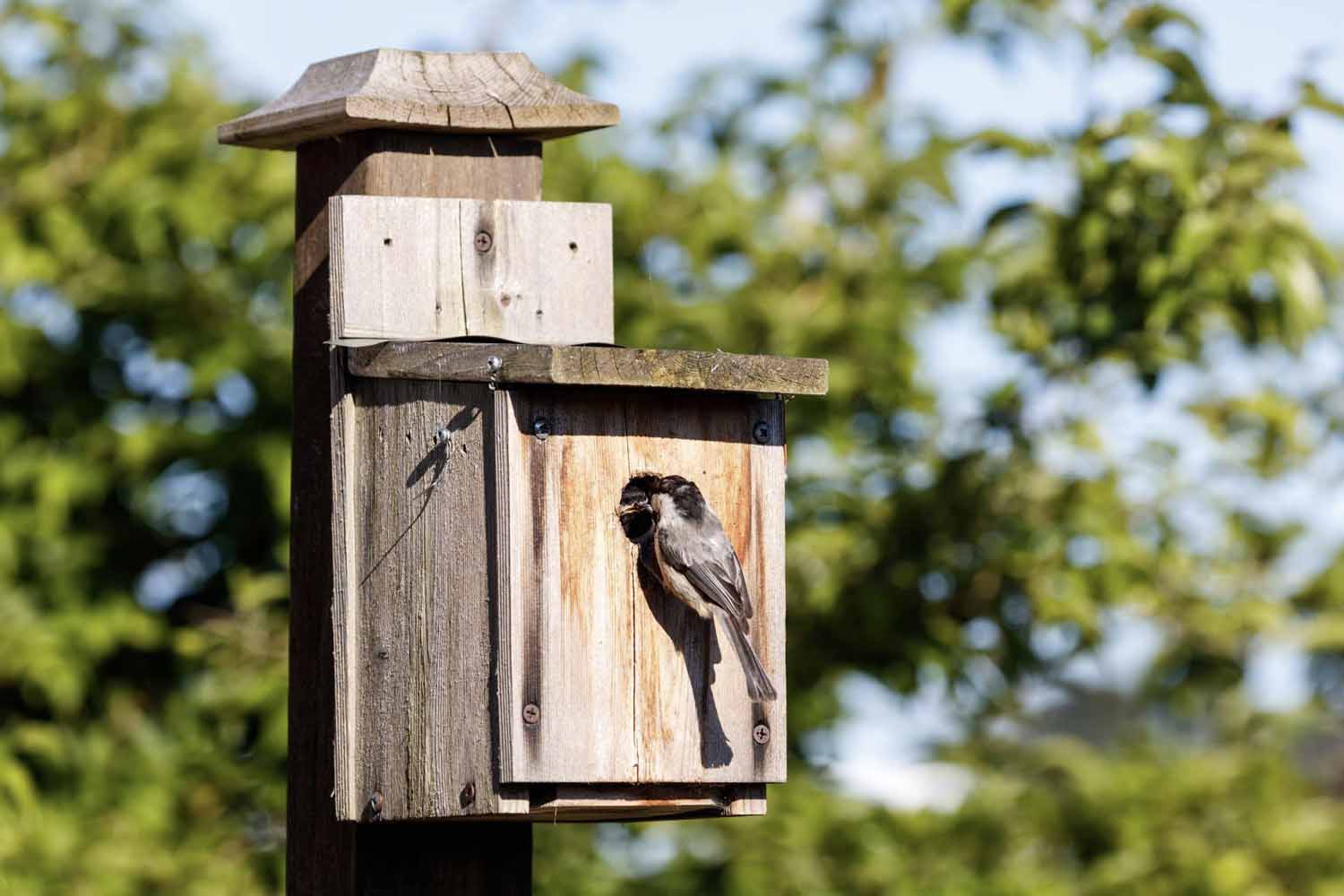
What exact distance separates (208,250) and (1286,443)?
3340 mm

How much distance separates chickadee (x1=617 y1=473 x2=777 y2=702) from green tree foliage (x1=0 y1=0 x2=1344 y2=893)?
234cm

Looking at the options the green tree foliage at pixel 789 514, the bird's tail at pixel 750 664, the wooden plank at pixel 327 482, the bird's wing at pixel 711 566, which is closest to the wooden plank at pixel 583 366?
the wooden plank at pixel 327 482

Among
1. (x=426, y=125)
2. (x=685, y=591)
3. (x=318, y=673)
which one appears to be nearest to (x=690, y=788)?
(x=685, y=591)

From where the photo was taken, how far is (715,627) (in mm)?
2883

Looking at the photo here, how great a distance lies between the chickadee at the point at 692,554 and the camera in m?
2.77

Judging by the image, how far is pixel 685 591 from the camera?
2.80 metres

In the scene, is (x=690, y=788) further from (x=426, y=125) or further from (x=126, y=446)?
(x=126, y=446)

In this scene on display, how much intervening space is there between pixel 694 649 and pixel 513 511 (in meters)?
0.35

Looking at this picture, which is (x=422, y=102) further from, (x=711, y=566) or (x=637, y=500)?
(x=711, y=566)

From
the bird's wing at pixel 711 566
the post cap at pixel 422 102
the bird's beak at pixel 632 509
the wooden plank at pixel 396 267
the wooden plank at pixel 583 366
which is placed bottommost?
the bird's wing at pixel 711 566

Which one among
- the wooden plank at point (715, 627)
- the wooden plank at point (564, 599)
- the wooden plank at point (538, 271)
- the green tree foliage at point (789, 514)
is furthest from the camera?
the green tree foliage at point (789, 514)

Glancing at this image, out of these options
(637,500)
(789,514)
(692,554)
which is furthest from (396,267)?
(789,514)

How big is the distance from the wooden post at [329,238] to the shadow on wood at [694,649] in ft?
0.96

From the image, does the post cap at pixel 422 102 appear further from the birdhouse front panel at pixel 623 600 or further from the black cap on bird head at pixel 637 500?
the black cap on bird head at pixel 637 500
